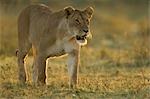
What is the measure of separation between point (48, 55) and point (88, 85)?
853mm

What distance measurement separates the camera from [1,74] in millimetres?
11789

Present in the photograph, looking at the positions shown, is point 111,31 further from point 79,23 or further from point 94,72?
point 79,23

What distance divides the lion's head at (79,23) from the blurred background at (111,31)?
4346 mm

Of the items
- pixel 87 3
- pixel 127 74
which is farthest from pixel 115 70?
pixel 87 3

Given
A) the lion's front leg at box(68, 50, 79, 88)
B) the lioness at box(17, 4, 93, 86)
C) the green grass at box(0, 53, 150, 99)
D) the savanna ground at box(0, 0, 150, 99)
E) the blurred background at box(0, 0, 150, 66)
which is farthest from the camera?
the blurred background at box(0, 0, 150, 66)

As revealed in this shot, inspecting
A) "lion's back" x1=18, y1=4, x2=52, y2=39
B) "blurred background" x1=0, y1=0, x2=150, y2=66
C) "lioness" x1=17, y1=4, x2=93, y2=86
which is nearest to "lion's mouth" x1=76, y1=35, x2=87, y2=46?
"lioness" x1=17, y1=4, x2=93, y2=86

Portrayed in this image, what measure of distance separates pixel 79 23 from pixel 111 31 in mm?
15912

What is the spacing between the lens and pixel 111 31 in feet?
86.4

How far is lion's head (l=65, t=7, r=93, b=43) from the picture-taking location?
1037 centimetres

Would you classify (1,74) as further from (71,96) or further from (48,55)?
(71,96)

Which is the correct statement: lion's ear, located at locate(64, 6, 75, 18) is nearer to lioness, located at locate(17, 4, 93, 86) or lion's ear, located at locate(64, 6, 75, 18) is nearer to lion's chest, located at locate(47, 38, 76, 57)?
lioness, located at locate(17, 4, 93, 86)

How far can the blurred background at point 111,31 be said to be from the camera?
1599 centimetres

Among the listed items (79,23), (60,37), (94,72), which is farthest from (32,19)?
(94,72)

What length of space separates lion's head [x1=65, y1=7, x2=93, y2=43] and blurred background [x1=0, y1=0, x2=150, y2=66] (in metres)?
4.35
